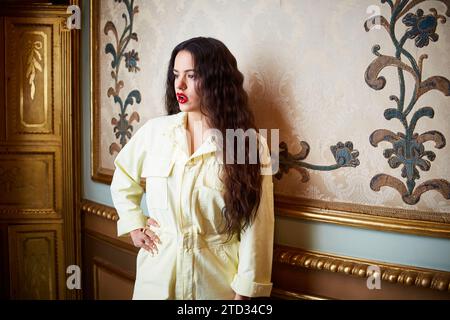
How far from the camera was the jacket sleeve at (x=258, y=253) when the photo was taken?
1231mm

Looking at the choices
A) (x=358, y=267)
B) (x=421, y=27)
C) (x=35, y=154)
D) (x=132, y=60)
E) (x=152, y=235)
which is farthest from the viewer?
(x=35, y=154)

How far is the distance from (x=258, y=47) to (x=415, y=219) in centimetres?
71

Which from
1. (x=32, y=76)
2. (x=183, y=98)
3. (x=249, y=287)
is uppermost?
(x=32, y=76)

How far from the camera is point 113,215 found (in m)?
1.89

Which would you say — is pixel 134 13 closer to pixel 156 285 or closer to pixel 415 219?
pixel 156 285

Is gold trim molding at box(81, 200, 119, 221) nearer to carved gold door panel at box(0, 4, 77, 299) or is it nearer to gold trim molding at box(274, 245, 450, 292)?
carved gold door panel at box(0, 4, 77, 299)

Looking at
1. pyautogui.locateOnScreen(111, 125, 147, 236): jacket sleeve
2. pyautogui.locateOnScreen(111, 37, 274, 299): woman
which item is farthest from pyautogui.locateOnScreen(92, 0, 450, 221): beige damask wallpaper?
pyautogui.locateOnScreen(111, 125, 147, 236): jacket sleeve

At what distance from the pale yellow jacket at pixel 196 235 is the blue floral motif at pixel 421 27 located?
50cm

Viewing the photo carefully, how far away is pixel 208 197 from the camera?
1231mm

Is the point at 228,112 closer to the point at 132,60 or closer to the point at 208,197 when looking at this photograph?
the point at 208,197

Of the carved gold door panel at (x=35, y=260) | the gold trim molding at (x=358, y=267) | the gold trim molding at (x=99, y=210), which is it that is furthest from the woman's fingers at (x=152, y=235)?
the carved gold door panel at (x=35, y=260)

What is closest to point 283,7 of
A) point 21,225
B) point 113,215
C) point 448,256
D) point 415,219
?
point 415,219

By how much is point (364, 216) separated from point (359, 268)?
15 cm

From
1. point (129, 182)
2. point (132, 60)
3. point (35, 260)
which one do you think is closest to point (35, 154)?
point (35, 260)
